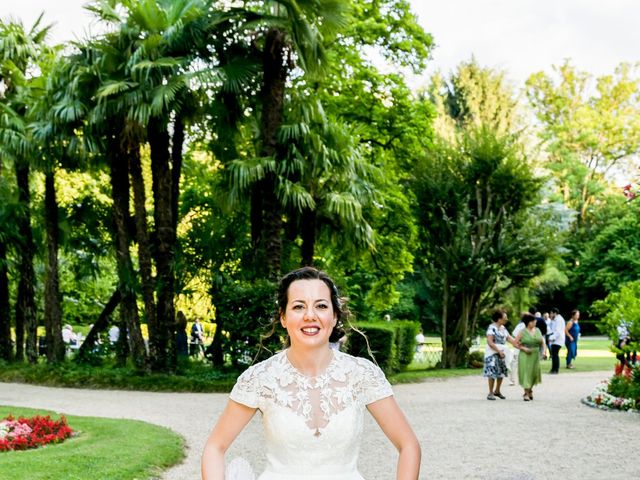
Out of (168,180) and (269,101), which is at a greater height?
(269,101)

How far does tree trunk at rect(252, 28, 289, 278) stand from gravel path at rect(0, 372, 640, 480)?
359cm

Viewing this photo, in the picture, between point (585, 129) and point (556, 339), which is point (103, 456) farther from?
point (585, 129)

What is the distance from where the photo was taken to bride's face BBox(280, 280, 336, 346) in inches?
131

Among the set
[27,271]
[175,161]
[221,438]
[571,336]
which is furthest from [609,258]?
[221,438]

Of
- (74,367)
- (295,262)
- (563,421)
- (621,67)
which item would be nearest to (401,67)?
(295,262)

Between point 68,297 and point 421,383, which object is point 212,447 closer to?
point 421,383

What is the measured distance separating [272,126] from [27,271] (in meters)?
9.87

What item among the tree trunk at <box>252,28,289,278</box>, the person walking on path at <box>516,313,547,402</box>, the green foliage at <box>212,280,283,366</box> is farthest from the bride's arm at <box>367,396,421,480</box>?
the tree trunk at <box>252,28,289,278</box>

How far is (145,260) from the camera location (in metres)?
22.3

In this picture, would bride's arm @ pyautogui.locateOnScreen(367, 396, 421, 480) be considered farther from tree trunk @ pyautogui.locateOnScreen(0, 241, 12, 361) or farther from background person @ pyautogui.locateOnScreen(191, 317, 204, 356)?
background person @ pyautogui.locateOnScreen(191, 317, 204, 356)

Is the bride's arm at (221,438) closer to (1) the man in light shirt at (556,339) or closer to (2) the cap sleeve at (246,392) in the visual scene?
(2) the cap sleeve at (246,392)

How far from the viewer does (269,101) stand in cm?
2111

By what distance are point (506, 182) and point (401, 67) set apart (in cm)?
499

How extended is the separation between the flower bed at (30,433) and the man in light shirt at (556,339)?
653 inches
